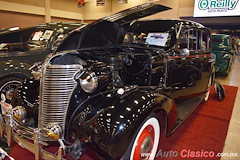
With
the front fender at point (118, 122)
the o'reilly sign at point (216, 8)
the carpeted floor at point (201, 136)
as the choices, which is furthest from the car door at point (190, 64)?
the o'reilly sign at point (216, 8)

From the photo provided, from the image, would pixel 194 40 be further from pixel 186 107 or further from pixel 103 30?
pixel 103 30

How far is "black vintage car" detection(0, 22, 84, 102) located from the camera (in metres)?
2.99

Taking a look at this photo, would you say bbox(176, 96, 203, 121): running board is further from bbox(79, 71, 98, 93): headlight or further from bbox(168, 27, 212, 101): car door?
bbox(79, 71, 98, 93): headlight

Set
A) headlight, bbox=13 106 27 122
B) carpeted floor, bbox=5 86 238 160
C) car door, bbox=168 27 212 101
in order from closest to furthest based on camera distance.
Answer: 1. headlight, bbox=13 106 27 122
2. carpeted floor, bbox=5 86 238 160
3. car door, bbox=168 27 212 101

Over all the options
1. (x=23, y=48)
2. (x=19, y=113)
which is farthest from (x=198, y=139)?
(x=23, y=48)

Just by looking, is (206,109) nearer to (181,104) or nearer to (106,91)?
(181,104)

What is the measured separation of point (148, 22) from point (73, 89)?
1.81m

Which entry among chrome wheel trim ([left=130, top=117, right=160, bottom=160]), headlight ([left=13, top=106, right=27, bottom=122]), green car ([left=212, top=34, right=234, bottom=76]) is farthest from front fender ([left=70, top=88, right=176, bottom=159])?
green car ([left=212, top=34, right=234, bottom=76])

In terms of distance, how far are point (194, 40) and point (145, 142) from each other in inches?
80.2

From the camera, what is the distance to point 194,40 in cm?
295

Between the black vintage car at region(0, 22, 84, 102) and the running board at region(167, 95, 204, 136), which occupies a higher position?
the black vintage car at region(0, 22, 84, 102)

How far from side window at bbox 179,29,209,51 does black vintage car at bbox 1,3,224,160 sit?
36 millimetres

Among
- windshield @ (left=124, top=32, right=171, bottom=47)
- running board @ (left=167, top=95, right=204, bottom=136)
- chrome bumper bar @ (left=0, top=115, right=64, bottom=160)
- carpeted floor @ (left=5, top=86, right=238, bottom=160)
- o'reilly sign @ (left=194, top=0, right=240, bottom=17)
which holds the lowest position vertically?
carpeted floor @ (left=5, top=86, right=238, bottom=160)

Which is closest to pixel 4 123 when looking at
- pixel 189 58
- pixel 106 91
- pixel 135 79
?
pixel 106 91
